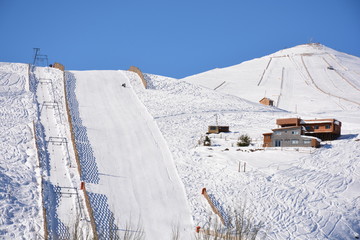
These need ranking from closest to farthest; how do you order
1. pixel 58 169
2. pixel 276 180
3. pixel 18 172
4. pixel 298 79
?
pixel 18 172 → pixel 58 169 → pixel 276 180 → pixel 298 79

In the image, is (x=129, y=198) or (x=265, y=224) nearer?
(x=265, y=224)

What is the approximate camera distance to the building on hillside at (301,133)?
3282cm

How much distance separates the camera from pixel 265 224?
2267cm

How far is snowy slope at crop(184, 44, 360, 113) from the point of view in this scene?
6762 centimetres

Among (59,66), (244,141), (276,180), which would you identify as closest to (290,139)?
(244,141)

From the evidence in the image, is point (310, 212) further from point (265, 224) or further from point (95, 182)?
point (95, 182)

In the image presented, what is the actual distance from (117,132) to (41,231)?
14969mm

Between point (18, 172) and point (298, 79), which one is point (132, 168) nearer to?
point (18, 172)

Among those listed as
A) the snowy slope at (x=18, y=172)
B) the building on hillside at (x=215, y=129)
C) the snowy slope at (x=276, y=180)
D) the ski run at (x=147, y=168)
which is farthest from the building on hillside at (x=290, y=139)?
the snowy slope at (x=18, y=172)

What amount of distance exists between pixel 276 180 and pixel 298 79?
60.5m

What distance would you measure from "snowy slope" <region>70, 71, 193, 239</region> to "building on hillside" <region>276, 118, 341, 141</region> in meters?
10.0

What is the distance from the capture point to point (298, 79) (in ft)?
278

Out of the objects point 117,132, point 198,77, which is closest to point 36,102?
point 117,132

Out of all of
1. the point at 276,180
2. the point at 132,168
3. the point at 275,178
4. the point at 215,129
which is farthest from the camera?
the point at 215,129
